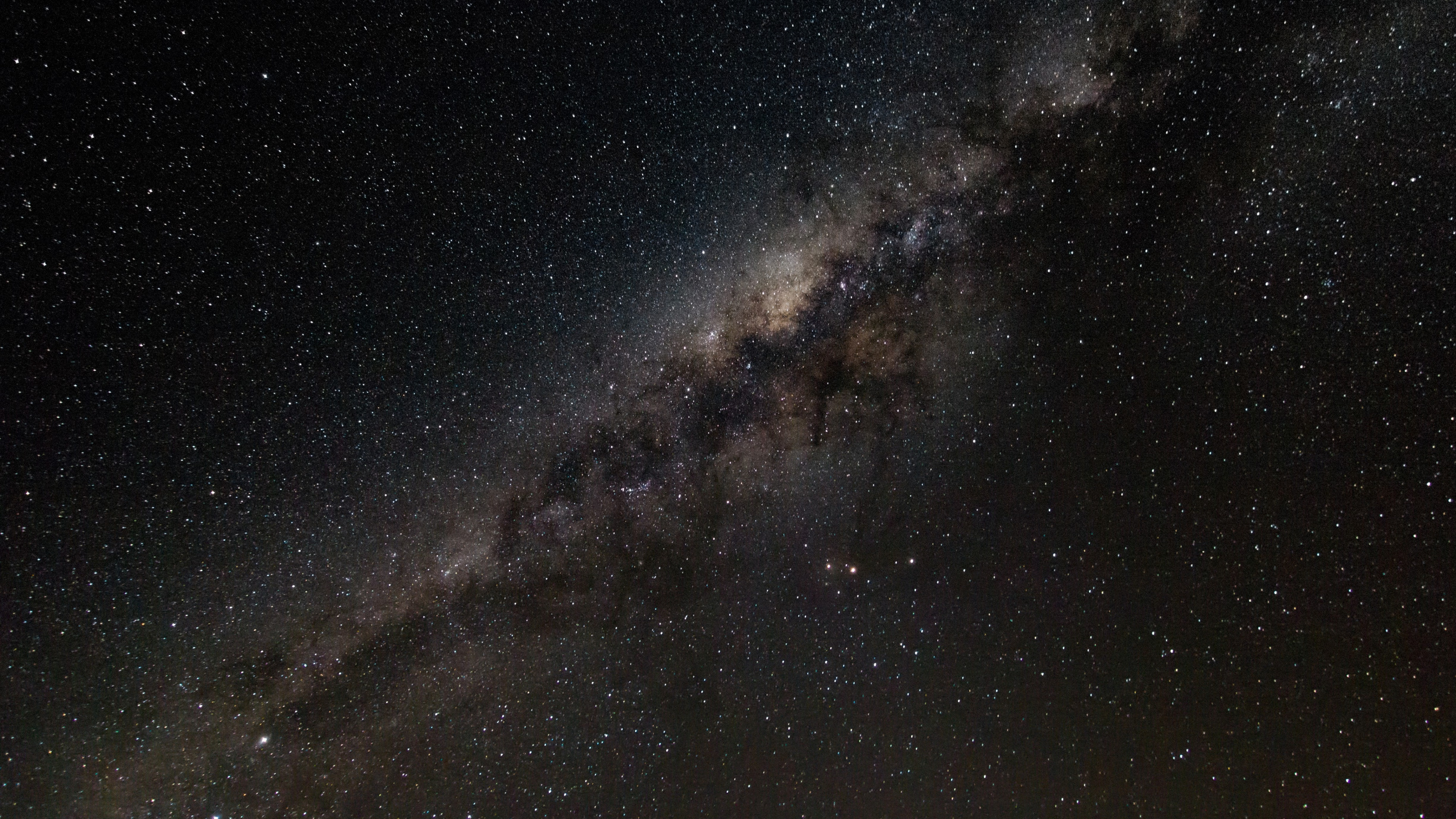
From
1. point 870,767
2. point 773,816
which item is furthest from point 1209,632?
point 773,816

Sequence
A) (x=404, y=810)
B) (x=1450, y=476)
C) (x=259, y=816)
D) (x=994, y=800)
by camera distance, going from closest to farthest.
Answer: (x=1450, y=476), (x=259, y=816), (x=404, y=810), (x=994, y=800)

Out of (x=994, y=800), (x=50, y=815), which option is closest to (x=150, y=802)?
(x=50, y=815)

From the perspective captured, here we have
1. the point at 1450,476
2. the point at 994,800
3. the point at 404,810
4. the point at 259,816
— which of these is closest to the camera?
the point at 1450,476

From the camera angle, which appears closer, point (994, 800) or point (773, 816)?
point (994, 800)

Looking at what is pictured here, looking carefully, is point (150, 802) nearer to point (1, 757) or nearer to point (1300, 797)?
point (1, 757)

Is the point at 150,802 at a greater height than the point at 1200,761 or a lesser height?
greater

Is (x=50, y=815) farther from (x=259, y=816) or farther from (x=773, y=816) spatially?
(x=773, y=816)

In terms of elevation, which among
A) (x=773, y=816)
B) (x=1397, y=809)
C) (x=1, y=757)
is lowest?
(x=1397, y=809)

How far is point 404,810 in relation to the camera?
3465 mm

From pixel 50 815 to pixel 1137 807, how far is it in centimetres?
689

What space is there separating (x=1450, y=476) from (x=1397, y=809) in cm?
204

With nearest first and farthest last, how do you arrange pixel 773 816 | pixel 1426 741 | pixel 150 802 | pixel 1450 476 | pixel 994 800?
pixel 1450 476 < pixel 1426 741 < pixel 150 802 < pixel 994 800 < pixel 773 816

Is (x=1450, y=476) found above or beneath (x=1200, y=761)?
above

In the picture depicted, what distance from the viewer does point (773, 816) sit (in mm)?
4461
